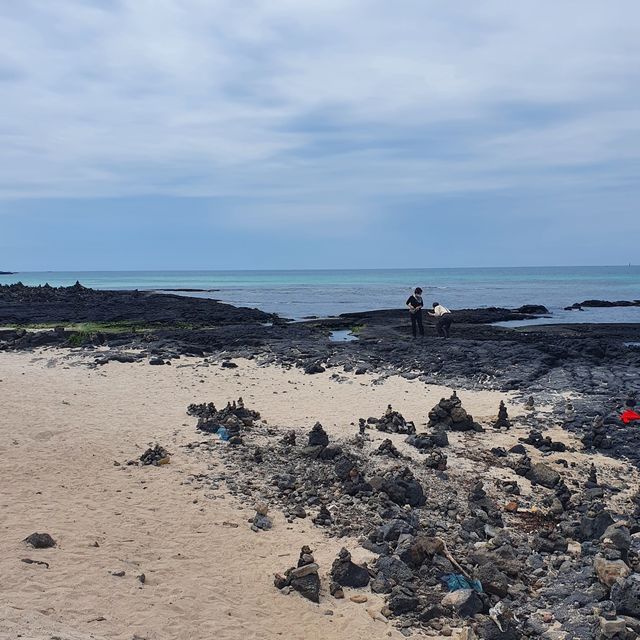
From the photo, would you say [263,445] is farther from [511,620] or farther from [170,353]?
[170,353]

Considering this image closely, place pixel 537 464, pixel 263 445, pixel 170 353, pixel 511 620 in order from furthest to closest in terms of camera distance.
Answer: pixel 170 353, pixel 263 445, pixel 537 464, pixel 511 620

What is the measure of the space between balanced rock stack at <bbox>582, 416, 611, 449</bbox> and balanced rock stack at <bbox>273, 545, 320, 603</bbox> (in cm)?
767

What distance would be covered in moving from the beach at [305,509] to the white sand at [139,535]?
0.12 ft

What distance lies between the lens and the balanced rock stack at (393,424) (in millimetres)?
14469

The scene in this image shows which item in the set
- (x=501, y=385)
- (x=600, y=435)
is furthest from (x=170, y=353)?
(x=600, y=435)

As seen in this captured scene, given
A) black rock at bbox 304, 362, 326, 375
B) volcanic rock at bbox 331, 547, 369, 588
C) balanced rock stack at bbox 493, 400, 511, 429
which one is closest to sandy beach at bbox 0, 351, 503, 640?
volcanic rock at bbox 331, 547, 369, 588

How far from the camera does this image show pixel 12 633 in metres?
6.11

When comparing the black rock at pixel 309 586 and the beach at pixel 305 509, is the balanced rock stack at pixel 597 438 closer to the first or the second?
the beach at pixel 305 509

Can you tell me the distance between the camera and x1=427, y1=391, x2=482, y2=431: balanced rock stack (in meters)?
14.6

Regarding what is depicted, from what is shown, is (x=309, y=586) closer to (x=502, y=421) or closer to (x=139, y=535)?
(x=139, y=535)

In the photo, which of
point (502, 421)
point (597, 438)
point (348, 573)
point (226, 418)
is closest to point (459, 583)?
point (348, 573)

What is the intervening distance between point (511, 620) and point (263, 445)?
681cm

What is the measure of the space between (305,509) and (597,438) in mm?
6687

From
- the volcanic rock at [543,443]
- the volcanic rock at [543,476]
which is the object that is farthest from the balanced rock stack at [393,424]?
the volcanic rock at [543,476]
